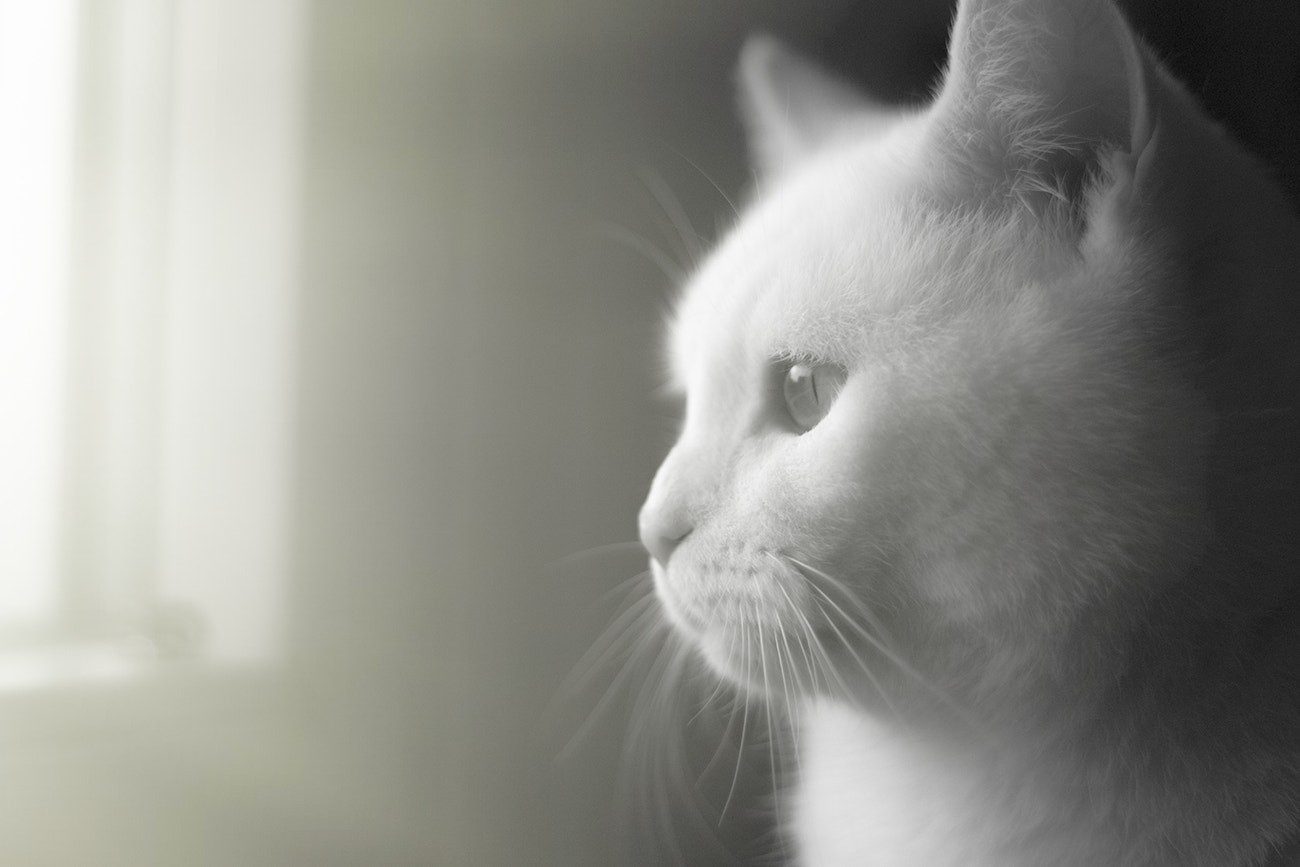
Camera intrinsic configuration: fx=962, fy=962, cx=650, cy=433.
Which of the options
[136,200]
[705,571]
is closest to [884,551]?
[705,571]

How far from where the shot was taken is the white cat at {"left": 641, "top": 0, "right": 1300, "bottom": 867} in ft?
1.44

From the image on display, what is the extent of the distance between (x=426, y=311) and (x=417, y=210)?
0.07 metres

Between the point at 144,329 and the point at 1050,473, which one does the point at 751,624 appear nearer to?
the point at 1050,473

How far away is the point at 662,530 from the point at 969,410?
176 mm

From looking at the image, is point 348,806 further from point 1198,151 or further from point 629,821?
point 1198,151

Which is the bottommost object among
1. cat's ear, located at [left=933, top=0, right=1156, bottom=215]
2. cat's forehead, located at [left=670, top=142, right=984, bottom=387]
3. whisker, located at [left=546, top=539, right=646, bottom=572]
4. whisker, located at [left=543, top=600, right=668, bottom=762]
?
whisker, located at [left=543, top=600, right=668, bottom=762]

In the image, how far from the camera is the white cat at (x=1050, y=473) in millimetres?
439

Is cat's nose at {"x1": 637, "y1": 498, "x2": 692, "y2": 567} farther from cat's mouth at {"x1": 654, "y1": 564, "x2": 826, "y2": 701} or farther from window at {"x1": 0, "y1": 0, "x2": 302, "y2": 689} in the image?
window at {"x1": 0, "y1": 0, "x2": 302, "y2": 689}

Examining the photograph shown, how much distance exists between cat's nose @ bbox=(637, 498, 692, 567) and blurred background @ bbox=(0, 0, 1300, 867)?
0.42ft

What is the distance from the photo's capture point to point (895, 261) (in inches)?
19.5

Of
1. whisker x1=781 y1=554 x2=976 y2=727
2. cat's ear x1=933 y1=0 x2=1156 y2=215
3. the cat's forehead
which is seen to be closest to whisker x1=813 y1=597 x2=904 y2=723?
whisker x1=781 y1=554 x2=976 y2=727

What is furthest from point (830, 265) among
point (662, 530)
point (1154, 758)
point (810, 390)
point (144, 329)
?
point (144, 329)

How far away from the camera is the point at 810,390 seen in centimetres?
51

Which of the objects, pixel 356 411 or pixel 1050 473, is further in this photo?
pixel 356 411
